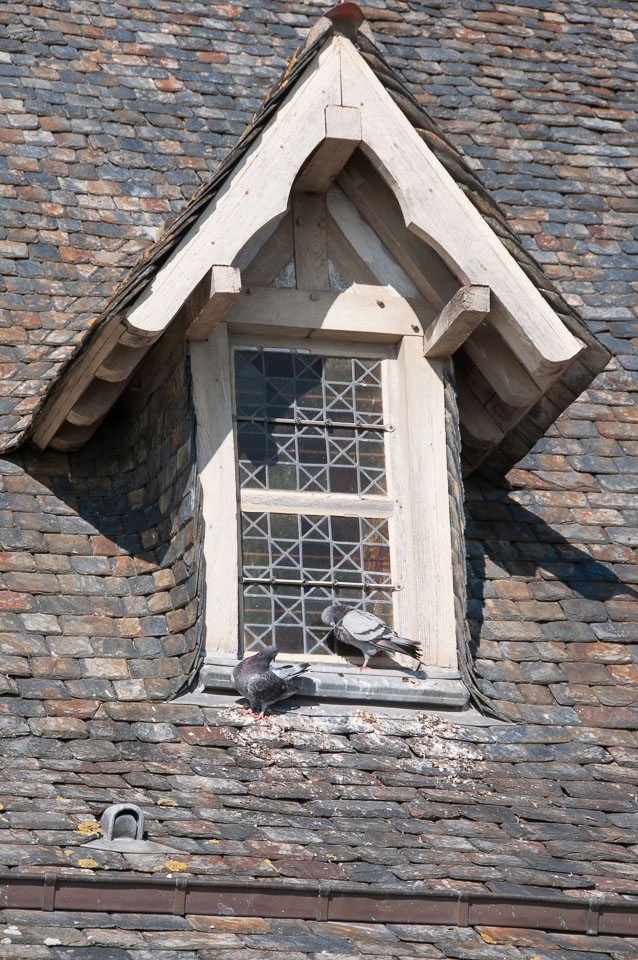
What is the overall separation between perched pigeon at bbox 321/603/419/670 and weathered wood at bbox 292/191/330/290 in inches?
59.4

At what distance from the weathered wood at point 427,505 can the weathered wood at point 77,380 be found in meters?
1.33

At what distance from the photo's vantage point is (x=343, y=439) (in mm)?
7000

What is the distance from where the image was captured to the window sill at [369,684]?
6.25 metres

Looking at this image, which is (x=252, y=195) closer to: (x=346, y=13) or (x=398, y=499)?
(x=346, y=13)

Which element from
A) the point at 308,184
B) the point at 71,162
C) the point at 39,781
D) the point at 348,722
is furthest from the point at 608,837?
the point at 71,162

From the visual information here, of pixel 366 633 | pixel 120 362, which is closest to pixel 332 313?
pixel 120 362

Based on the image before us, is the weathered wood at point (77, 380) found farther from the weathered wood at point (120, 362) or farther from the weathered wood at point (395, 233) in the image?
the weathered wood at point (395, 233)

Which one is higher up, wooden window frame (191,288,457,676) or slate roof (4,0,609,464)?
slate roof (4,0,609,464)

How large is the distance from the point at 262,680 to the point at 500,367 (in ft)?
6.25

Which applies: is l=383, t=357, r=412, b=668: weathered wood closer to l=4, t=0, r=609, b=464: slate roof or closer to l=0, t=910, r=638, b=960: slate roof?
l=4, t=0, r=609, b=464: slate roof

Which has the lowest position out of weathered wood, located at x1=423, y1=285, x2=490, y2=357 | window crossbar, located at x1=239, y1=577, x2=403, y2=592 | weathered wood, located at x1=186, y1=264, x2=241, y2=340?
window crossbar, located at x1=239, y1=577, x2=403, y2=592

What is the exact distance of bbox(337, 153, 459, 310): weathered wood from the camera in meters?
7.13

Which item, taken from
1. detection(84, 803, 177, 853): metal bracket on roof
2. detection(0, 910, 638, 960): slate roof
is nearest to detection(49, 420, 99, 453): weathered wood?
detection(84, 803, 177, 853): metal bracket on roof

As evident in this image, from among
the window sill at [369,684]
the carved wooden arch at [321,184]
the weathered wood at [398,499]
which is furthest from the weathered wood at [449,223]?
the window sill at [369,684]
